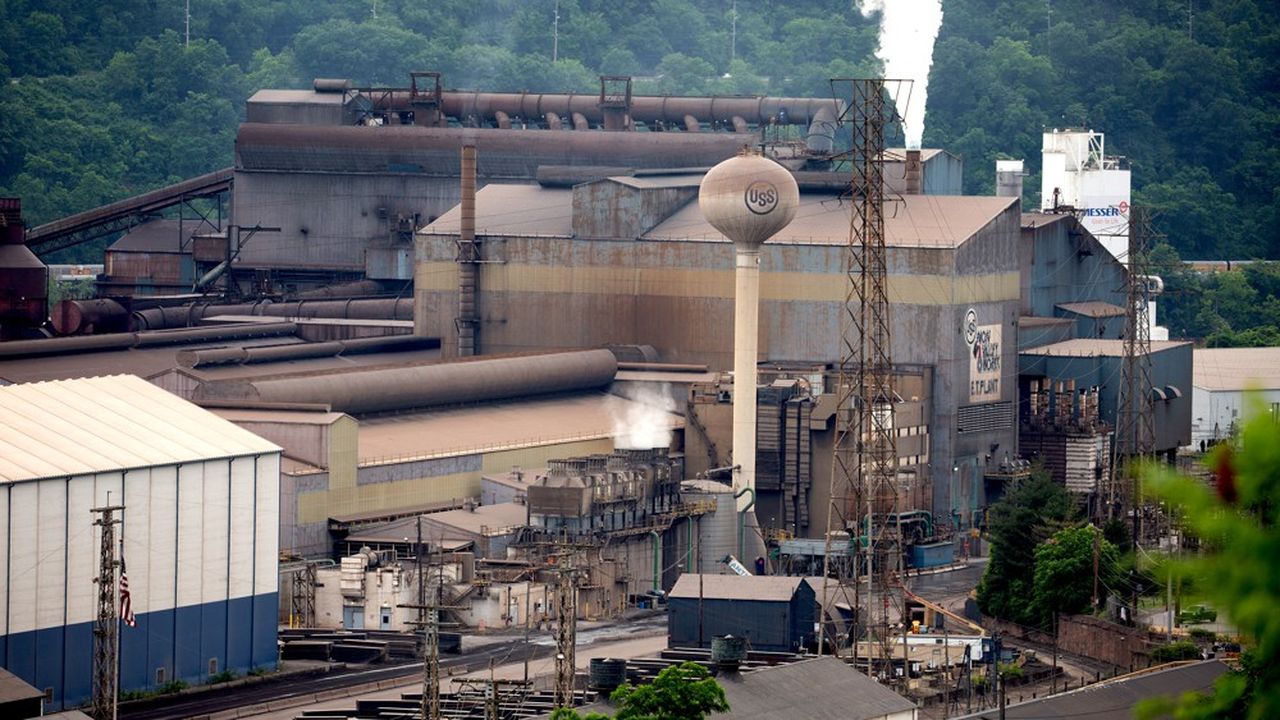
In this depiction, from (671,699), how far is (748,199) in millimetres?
43445

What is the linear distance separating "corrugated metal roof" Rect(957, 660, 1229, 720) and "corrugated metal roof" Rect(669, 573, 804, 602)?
10324mm

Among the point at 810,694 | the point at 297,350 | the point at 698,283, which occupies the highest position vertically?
the point at 698,283

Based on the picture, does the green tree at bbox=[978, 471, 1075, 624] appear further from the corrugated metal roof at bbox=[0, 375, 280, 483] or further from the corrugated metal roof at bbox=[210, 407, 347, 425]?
the corrugated metal roof at bbox=[0, 375, 280, 483]

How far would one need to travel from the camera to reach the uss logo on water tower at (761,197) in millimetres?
86875

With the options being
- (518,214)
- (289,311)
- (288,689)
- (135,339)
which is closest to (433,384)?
(135,339)

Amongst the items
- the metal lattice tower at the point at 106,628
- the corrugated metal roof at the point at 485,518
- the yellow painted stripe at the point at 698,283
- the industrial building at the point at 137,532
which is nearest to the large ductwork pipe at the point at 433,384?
the yellow painted stripe at the point at 698,283

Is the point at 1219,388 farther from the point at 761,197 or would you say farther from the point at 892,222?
the point at 761,197

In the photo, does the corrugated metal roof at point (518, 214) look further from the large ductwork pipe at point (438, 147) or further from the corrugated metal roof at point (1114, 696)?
the corrugated metal roof at point (1114, 696)

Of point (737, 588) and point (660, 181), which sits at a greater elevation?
point (660, 181)

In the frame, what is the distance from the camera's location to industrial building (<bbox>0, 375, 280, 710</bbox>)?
5722 cm

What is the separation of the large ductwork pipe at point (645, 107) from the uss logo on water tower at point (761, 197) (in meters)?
44.3

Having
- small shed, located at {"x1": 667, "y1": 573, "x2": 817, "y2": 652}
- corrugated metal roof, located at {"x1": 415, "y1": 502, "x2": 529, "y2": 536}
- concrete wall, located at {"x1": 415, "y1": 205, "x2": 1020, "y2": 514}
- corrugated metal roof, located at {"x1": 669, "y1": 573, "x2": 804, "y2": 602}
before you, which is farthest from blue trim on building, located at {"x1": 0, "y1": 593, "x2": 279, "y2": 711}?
concrete wall, located at {"x1": 415, "y1": 205, "x2": 1020, "y2": 514}

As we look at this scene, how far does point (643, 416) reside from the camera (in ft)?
307

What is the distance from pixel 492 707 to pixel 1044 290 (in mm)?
69452
